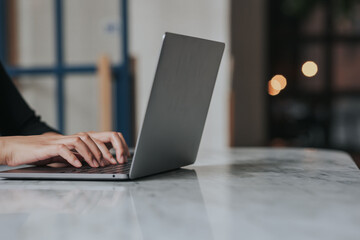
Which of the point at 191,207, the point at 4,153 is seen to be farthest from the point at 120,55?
the point at 191,207

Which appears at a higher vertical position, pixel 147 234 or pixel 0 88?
pixel 0 88

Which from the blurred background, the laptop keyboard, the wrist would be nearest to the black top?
the wrist

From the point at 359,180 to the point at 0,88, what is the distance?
1.13m

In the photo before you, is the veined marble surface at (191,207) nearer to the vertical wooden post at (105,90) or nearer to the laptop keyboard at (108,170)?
the laptop keyboard at (108,170)

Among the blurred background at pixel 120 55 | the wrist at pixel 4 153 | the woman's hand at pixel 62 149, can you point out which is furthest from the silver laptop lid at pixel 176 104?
the blurred background at pixel 120 55

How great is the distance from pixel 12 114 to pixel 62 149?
73 cm

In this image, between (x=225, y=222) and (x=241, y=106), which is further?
(x=241, y=106)

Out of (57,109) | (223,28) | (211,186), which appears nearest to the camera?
(211,186)

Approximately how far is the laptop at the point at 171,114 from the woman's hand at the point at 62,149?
0.02 metres

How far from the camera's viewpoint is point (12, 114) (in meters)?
1.44

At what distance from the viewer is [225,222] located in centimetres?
45

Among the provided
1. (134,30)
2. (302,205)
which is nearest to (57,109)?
(134,30)

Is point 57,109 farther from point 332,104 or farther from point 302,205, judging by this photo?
point 332,104

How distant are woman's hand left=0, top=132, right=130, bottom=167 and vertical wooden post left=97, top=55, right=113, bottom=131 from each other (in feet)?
6.80
